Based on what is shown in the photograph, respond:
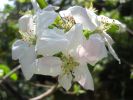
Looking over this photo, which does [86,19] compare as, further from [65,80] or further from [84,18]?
[65,80]

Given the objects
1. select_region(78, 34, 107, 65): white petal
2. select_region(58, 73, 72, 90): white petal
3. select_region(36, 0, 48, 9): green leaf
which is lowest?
select_region(58, 73, 72, 90): white petal

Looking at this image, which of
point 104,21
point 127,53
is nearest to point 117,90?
point 127,53

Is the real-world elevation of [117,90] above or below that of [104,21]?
below

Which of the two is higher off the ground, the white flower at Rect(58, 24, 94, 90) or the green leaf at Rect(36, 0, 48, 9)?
the green leaf at Rect(36, 0, 48, 9)

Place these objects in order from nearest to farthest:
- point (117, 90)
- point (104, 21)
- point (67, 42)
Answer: point (67, 42)
point (104, 21)
point (117, 90)

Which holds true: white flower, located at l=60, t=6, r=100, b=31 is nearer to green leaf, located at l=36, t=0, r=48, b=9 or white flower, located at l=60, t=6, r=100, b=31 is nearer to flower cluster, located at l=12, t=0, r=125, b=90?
flower cluster, located at l=12, t=0, r=125, b=90

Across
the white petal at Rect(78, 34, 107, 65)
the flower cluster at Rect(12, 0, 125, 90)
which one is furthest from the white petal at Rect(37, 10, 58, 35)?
the white petal at Rect(78, 34, 107, 65)

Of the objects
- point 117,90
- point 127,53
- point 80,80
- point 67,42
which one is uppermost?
point 67,42

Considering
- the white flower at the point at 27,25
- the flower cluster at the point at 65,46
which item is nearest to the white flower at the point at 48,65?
the flower cluster at the point at 65,46

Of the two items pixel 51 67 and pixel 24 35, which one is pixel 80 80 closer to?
pixel 51 67
